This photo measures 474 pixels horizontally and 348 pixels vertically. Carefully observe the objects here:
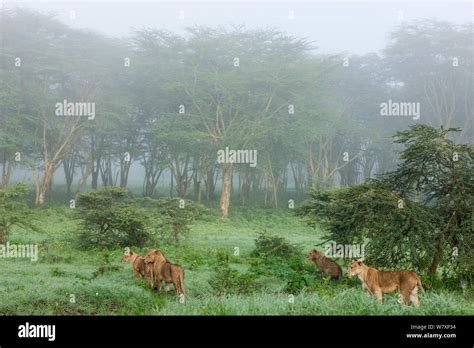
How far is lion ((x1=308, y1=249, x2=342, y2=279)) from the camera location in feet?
27.8

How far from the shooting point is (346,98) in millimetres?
14367

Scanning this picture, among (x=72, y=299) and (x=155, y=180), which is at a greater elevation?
(x=155, y=180)

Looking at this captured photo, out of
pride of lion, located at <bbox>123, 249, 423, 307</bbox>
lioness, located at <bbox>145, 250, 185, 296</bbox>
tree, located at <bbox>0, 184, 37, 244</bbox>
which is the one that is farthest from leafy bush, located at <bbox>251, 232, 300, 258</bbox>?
tree, located at <bbox>0, 184, 37, 244</bbox>

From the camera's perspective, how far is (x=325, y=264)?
336 inches

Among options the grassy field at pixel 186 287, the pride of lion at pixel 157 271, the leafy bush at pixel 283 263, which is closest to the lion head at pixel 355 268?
the grassy field at pixel 186 287

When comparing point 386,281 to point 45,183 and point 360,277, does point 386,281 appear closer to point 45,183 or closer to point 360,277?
point 360,277

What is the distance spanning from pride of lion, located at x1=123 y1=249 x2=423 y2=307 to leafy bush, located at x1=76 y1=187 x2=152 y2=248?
176cm

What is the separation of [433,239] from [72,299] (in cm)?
480

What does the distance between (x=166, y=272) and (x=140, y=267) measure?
24.9 inches

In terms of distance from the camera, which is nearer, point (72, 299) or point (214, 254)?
point (72, 299)

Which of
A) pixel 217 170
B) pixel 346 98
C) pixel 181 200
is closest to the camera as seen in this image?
pixel 181 200
